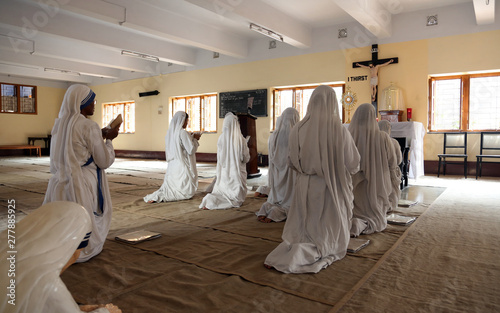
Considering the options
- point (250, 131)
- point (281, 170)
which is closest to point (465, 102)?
point (250, 131)

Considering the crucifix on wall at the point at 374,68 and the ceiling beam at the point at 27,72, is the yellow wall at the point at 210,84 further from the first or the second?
the ceiling beam at the point at 27,72

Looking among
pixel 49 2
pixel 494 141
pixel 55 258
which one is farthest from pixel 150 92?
pixel 55 258

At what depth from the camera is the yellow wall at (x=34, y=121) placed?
15.3 m

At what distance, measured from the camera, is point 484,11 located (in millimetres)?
7086

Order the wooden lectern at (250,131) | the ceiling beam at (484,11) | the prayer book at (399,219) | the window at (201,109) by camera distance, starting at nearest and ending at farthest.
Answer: the prayer book at (399,219), the ceiling beam at (484,11), the wooden lectern at (250,131), the window at (201,109)

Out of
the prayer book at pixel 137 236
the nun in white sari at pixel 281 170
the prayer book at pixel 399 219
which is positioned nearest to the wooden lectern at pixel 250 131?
the nun in white sari at pixel 281 170

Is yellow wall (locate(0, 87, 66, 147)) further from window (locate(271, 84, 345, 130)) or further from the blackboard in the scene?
window (locate(271, 84, 345, 130))

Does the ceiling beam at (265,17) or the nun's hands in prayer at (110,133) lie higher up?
the ceiling beam at (265,17)

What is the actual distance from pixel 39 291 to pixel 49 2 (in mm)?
7703

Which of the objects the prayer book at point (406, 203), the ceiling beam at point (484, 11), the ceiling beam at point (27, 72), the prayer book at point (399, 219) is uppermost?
the ceiling beam at point (27, 72)

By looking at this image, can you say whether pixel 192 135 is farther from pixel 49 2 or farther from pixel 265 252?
pixel 49 2

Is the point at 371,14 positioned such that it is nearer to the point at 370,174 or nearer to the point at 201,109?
the point at 370,174

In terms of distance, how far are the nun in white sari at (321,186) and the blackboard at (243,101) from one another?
26.9ft

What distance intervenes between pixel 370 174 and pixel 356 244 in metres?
0.84
